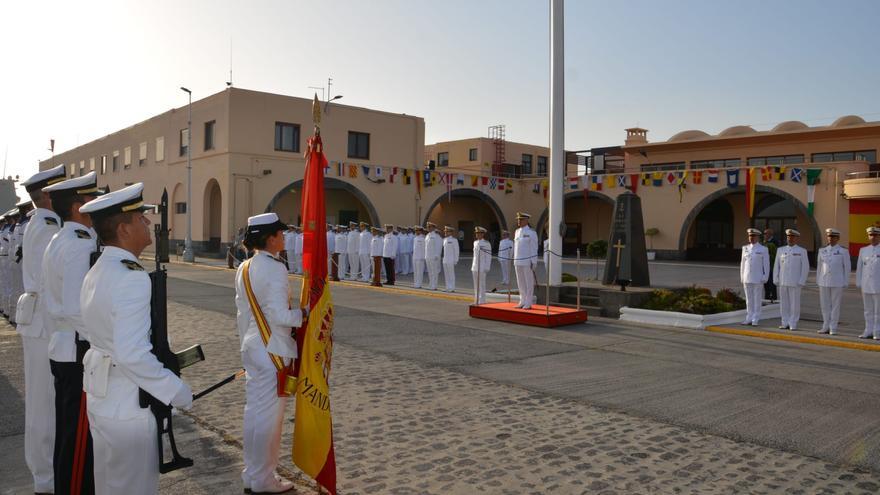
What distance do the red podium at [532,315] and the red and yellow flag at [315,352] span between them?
748cm

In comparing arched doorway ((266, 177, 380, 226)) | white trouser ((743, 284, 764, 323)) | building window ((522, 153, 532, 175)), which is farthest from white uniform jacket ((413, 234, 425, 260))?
building window ((522, 153, 532, 175))

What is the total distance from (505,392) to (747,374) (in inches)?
127

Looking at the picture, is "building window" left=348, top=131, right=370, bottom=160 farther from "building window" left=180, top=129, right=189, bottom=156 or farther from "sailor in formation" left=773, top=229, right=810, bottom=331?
"sailor in formation" left=773, top=229, right=810, bottom=331

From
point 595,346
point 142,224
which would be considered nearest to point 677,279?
point 595,346

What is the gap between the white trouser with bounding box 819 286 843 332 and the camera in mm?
10977

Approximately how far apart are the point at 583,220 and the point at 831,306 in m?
28.5

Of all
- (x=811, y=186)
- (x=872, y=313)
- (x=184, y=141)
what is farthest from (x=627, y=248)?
(x=184, y=141)

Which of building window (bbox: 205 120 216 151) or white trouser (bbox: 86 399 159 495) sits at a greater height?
building window (bbox: 205 120 216 151)

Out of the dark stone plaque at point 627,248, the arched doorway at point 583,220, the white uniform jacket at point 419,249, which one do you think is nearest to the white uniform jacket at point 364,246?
the white uniform jacket at point 419,249

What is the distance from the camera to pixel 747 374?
7648 mm

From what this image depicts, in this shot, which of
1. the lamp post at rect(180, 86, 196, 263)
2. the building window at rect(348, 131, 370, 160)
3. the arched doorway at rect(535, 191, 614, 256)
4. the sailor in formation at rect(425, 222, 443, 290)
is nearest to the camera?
the sailor in formation at rect(425, 222, 443, 290)

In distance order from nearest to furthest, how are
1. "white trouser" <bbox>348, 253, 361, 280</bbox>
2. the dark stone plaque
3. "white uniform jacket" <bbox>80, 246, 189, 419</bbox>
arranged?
"white uniform jacket" <bbox>80, 246, 189, 419</bbox> < the dark stone plaque < "white trouser" <bbox>348, 253, 361, 280</bbox>

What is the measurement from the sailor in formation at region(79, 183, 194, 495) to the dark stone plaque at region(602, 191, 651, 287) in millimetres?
12386

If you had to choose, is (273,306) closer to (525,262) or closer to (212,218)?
(525,262)
